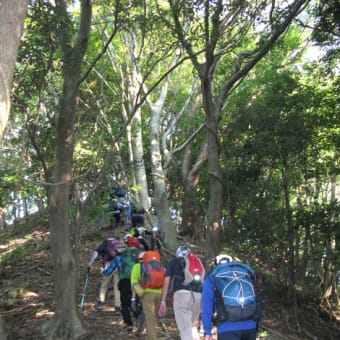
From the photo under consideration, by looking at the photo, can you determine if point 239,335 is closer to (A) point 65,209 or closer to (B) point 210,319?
(B) point 210,319

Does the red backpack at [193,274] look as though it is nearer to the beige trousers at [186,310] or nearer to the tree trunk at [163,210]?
the beige trousers at [186,310]

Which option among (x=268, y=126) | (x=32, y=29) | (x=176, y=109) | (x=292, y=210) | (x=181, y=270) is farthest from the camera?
(x=176, y=109)

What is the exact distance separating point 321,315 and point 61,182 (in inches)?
361

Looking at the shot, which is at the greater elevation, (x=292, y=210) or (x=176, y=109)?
(x=176, y=109)

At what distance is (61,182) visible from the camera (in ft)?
24.4

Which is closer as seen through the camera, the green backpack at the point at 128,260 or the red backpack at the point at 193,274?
the red backpack at the point at 193,274

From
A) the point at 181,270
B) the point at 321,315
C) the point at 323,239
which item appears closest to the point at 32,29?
the point at 181,270

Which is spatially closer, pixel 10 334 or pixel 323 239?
pixel 10 334

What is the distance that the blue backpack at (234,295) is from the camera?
14.8 feet

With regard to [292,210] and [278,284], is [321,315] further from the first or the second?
[292,210]

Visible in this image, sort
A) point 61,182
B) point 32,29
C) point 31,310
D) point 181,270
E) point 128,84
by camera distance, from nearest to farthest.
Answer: point 181,270 < point 61,182 < point 32,29 < point 31,310 < point 128,84

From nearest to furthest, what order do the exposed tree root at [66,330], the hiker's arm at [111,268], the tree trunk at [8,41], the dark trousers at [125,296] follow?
the tree trunk at [8,41] < the exposed tree root at [66,330] < the dark trousers at [125,296] < the hiker's arm at [111,268]

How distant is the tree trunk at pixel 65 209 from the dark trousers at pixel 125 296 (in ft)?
2.79

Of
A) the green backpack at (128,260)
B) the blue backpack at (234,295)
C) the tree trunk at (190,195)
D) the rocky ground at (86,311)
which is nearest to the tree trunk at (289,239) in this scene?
the rocky ground at (86,311)
